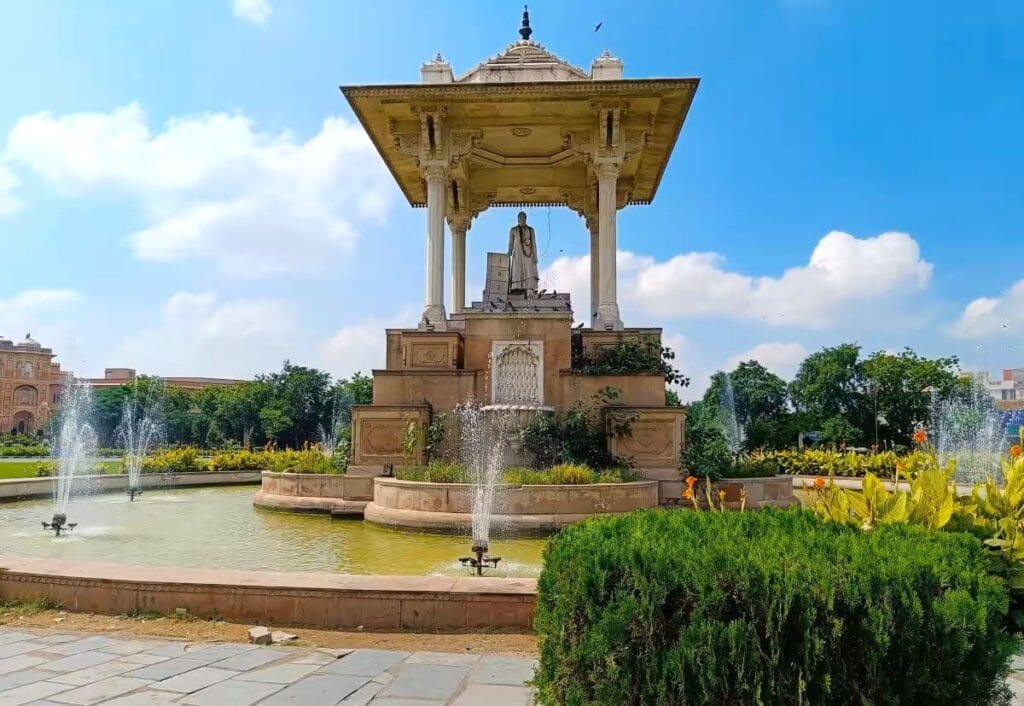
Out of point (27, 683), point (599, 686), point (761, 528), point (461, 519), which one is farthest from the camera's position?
point (461, 519)

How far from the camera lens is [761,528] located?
3.78 metres

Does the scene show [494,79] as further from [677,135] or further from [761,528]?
[761,528]

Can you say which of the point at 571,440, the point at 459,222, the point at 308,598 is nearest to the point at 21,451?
the point at 459,222

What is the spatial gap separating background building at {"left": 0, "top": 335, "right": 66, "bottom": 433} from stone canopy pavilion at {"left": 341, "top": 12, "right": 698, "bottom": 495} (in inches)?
3123

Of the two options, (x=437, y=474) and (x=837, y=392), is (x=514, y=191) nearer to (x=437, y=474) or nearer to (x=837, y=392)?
(x=437, y=474)

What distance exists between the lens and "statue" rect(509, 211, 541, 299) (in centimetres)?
1767

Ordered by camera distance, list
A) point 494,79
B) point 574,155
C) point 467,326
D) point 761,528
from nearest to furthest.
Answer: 1. point 761,528
2. point 467,326
3. point 494,79
4. point 574,155

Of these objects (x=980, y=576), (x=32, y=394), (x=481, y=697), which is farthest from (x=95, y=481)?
(x=32, y=394)

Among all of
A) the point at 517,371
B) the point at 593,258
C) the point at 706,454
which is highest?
the point at 593,258

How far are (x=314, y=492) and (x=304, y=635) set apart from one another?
8.04 meters

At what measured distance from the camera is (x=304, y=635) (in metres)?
5.08

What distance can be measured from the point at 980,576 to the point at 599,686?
1.62 metres

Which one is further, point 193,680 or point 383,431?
point 383,431

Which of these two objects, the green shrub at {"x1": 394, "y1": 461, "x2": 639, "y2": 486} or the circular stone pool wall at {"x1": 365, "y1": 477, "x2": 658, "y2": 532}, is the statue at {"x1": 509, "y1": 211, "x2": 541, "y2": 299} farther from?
the circular stone pool wall at {"x1": 365, "y1": 477, "x2": 658, "y2": 532}
